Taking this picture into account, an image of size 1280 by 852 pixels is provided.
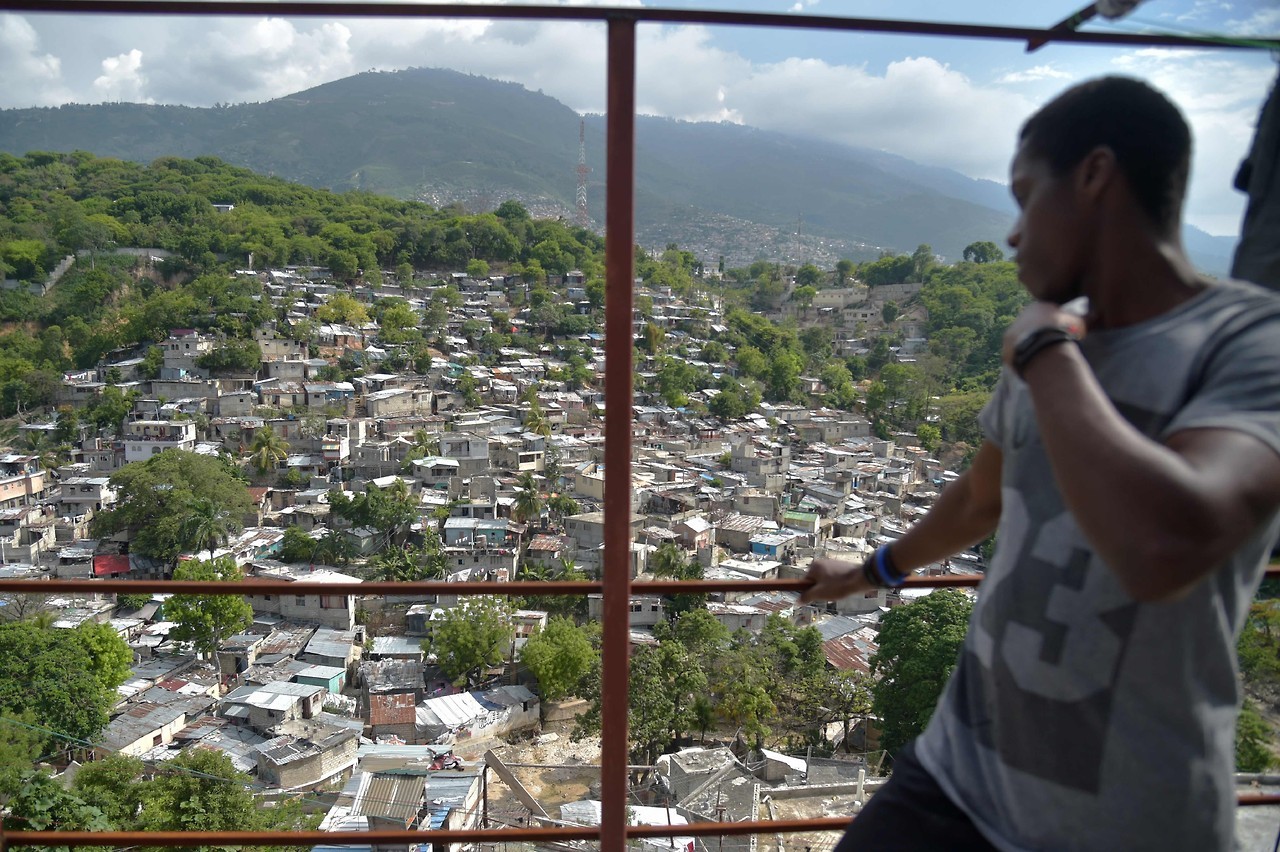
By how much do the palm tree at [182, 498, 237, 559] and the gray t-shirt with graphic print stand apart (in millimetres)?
14842

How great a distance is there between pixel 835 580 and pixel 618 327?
0.33m

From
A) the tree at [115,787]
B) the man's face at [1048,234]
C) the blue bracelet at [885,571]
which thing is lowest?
the tree at [115,787]

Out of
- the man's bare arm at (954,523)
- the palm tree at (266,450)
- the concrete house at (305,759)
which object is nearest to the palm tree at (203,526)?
the palm tree at (266,450)

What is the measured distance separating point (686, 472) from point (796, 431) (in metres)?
4.84

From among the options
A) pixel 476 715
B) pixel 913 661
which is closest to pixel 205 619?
pixel 476 715

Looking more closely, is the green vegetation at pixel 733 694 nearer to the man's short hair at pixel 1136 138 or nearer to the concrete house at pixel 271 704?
the concrete house at pixel 271 704

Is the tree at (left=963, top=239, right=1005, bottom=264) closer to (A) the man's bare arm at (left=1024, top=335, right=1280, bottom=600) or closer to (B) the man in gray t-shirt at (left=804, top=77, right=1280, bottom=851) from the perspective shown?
(B) the man in gray t-shirt at (left=804, top=77, right=1280, bottom=851)

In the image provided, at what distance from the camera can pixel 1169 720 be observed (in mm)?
508

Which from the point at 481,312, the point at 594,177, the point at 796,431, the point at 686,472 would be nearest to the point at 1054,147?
the point at 686,472

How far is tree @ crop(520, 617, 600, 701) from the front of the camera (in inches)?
361

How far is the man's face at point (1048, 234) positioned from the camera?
55cm

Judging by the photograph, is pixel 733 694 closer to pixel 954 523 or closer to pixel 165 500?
pixel 954 523

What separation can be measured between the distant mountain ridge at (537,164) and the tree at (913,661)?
4150cm

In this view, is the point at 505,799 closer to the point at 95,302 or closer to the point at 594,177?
the point at 95,302
